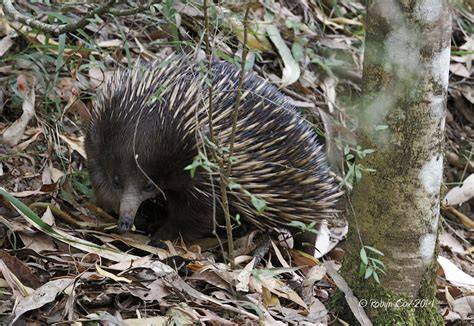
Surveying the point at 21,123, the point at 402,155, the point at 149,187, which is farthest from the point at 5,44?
the point at 402,155

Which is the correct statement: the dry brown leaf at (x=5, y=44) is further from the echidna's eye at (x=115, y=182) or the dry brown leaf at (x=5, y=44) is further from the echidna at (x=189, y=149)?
the echidna's eye at (x=115, y=182)

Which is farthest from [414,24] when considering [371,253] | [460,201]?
[460,201]

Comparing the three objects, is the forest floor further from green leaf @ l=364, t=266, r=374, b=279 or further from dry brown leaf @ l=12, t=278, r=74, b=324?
green leaf @ l=364, t=266, r=374, b=279

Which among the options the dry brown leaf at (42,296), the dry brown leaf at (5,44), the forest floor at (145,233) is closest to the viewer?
the dry brown leaf at (42,296)

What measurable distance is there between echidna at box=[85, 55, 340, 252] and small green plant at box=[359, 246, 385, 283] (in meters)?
0.70

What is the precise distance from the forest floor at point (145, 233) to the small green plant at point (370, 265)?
0.17 metres

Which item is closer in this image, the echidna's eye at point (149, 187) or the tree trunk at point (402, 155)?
the tree trunk at point (402, 155)

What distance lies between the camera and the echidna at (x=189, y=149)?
3.80 metres

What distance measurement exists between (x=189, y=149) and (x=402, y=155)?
1.14 meters

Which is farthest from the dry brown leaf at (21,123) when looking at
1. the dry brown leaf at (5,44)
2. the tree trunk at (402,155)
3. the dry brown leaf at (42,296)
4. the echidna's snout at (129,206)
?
the tree trunk at (402,155)

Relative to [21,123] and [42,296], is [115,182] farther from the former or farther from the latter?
[42,296]

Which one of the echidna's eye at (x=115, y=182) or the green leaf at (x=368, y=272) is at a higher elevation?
the green leaf at (x=368, y=272)

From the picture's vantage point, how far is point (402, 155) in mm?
3021

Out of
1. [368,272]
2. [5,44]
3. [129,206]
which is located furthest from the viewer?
[5,44]
